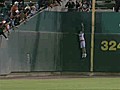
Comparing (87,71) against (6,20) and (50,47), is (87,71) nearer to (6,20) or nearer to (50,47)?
(50,47)

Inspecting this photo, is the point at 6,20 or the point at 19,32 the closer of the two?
the point at 19,32

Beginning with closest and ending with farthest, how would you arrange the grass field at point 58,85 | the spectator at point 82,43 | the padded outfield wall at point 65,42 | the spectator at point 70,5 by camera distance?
1. the grass field at point 58,85
2. the padded outfield wall at point 65,42
3. the spectator at point 82,43
4. the spectator at point 70,5

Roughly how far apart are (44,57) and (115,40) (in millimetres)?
3928

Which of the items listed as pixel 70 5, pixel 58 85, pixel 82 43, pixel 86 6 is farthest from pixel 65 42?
pixel 58 85

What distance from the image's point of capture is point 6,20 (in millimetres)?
23453

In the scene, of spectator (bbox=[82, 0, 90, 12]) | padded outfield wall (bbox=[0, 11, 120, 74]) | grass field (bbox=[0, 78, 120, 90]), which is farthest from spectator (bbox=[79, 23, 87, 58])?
grass field (bbox=[0, 78, 120, 90])

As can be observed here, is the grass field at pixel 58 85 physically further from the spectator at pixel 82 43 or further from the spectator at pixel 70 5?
the spectator at pixel 70 5

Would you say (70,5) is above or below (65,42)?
above

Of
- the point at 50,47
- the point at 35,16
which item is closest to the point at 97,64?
the point at 50,47

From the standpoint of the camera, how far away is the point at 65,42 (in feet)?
74.0

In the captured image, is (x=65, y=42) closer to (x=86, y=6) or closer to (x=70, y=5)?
(x=70, y=5)

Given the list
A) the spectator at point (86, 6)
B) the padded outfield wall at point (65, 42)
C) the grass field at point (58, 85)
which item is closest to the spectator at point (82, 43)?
the padded outfield wall at point (65, 42)

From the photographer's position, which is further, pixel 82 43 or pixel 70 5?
pixel 70 5

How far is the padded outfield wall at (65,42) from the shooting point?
22.0 m
